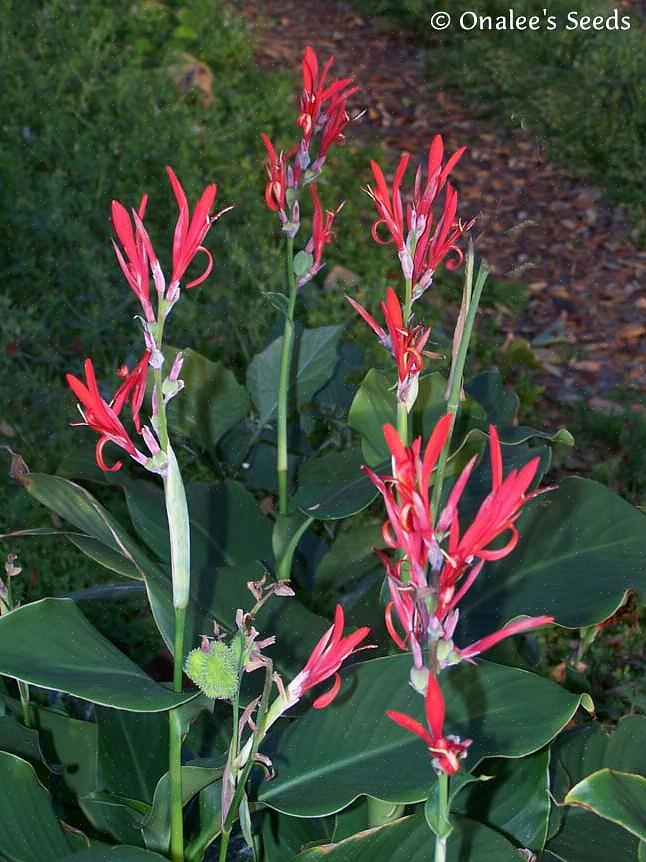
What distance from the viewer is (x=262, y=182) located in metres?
3.54

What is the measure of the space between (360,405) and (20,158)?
2.22 metres

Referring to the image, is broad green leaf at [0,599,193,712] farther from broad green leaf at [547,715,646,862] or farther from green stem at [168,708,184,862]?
broad green leaf at [547,715,646,862]

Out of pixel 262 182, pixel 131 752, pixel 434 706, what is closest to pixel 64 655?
pixel 131 752

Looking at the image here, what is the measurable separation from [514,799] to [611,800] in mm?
224

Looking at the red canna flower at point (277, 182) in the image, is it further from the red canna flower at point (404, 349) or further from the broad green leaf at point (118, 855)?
the broad green leaf at point (118, 855)

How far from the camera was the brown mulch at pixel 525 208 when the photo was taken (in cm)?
311

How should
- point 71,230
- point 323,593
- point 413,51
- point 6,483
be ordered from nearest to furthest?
point 323,593 → point 6,483 → point 71,230 → point 413,51

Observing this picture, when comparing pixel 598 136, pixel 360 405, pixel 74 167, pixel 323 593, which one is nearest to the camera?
pixel 360 405

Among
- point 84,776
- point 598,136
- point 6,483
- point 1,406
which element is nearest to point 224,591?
point 84,776

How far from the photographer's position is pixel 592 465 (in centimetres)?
256

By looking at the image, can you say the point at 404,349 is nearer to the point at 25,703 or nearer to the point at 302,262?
the point at 302,262

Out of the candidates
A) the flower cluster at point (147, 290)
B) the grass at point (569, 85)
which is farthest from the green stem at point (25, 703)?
the grass at point (569, 85)

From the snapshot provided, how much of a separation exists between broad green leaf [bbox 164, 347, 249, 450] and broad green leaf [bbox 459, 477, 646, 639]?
1.62 ft

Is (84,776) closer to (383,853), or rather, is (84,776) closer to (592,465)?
(383,853)
